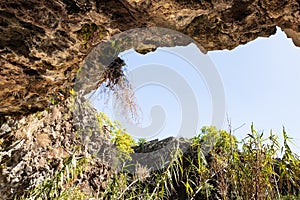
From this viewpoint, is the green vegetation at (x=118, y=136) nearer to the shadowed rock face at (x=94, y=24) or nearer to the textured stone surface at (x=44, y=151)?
the textured stone surface at (x=44, y=151)

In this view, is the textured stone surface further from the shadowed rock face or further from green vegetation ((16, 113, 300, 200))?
the shadowed rock face

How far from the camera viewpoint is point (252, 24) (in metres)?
1.87

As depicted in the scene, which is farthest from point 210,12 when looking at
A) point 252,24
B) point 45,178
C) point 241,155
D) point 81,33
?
point 45,178

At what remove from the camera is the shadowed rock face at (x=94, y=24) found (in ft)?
5.36

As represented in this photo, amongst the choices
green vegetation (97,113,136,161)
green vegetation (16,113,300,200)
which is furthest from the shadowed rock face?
green vegetation (97,113,136,161)

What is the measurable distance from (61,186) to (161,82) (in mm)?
1469

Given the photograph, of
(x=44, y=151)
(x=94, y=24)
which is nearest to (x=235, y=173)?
(x=94, y=24)

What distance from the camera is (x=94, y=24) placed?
1828 millimetres

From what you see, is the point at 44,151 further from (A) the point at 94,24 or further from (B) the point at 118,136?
(A) the point at 94,24

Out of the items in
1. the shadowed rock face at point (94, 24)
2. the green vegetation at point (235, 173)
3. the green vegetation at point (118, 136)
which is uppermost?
the shadowed rock face at point (94, 24)

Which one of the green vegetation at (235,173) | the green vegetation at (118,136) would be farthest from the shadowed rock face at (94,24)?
the green vegetation at (118,136)

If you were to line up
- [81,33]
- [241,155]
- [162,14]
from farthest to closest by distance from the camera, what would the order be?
[241,155] < [81,33] < [162,14]

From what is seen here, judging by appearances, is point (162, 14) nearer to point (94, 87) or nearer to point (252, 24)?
point (252, 24)

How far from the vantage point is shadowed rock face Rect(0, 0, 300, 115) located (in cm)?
163
